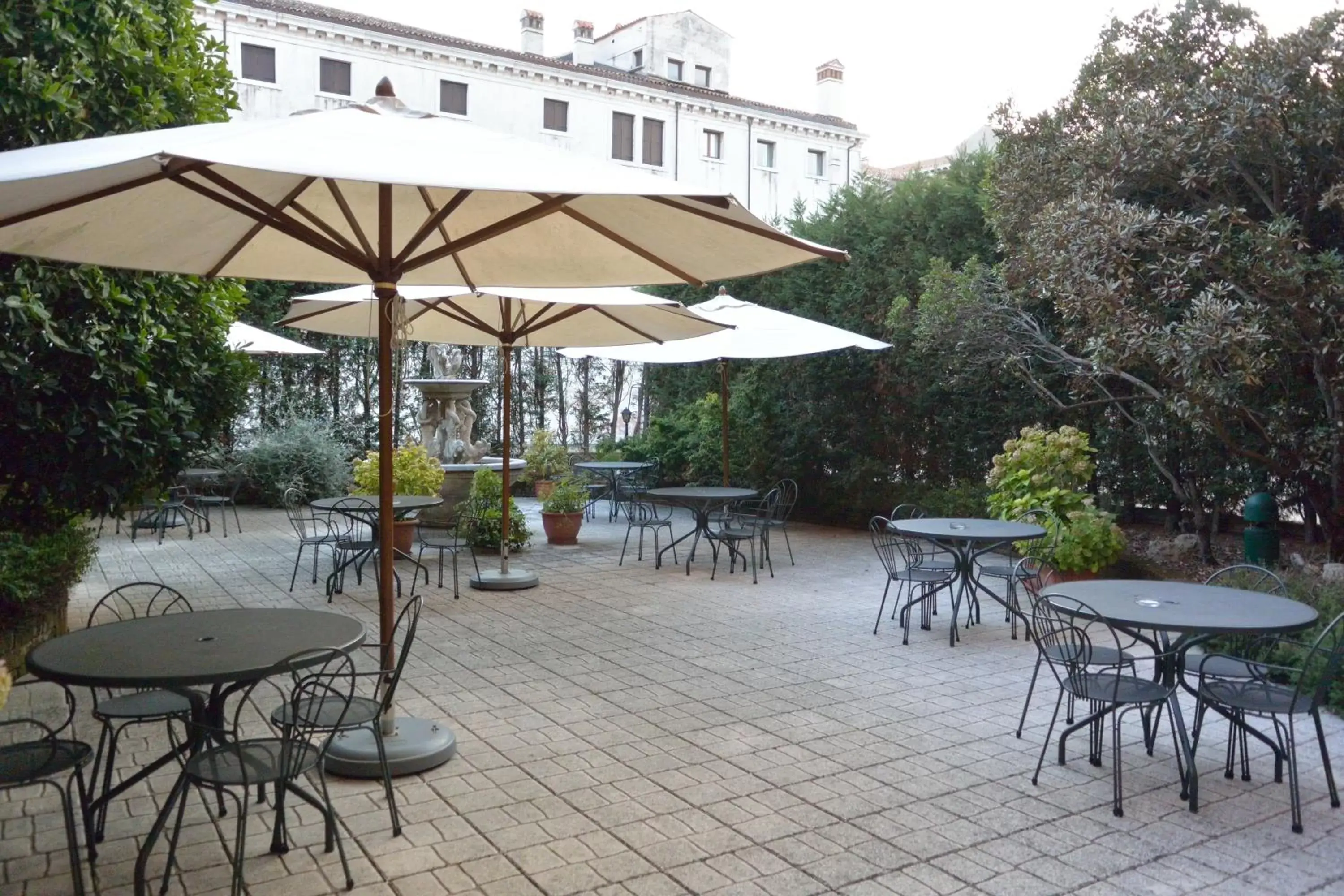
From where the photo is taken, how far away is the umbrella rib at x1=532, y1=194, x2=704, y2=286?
382 cm

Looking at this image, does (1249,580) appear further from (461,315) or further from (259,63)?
(259,63)

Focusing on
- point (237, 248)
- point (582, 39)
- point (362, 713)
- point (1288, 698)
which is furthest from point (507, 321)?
point (582, 39)

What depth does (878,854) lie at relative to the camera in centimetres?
335

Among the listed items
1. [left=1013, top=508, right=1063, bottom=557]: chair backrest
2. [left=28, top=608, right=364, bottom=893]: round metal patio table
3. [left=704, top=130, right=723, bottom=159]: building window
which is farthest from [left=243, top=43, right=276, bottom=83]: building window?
[left=28, top=608, right=364, bottom=893]: round metal patio table

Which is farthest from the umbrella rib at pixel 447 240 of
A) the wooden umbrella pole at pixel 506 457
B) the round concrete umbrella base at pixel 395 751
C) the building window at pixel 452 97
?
the building window at pixel 452 97

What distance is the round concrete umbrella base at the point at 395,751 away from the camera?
398cm

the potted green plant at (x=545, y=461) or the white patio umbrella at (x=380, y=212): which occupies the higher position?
the white patio umbrella at (x=380, y=212)

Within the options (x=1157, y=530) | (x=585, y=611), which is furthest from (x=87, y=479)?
(x=1157, y=530)

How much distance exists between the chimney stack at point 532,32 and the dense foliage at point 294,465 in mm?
16841

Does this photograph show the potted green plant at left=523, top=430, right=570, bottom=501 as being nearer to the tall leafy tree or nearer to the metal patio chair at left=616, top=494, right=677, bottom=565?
the metal patio chair at left=616, top=494, right=677, bottom=565

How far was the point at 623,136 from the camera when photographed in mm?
26672

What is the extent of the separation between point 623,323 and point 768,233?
401 cm

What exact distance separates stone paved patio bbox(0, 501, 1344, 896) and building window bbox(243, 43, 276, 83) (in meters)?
19.5

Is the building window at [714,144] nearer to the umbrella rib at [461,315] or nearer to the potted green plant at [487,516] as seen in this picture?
the potted green plant at [487,516]
